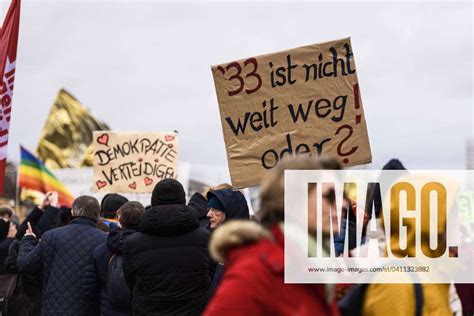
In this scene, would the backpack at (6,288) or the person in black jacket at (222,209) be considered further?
the backpack at (6,288)

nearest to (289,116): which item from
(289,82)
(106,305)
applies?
(289,82)

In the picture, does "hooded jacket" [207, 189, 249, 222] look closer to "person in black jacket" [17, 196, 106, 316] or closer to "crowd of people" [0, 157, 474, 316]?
"crowd of people" [0, 157, 474, 316]

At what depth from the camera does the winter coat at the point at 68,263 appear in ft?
22.9

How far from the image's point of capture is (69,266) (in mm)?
6980

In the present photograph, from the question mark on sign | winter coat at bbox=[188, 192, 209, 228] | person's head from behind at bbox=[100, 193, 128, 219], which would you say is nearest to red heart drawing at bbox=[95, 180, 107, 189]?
person's head from behind at bbox=[100, 193, 128, 219]

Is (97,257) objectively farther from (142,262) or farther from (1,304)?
(1,304)

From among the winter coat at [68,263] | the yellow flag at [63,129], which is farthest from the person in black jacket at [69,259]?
the yellow flag at [63,129]

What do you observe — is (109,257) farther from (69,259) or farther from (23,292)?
(23,292)

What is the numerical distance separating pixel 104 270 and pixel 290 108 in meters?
1.97

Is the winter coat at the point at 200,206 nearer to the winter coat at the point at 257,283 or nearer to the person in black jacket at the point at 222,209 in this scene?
the person in black jacket at the point at 222,209

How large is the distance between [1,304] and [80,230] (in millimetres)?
1809

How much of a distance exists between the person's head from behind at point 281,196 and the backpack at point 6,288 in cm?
581

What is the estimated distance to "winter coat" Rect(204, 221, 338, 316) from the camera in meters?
2.71

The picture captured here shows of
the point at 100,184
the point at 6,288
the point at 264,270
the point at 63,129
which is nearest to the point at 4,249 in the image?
the point at 6,288
